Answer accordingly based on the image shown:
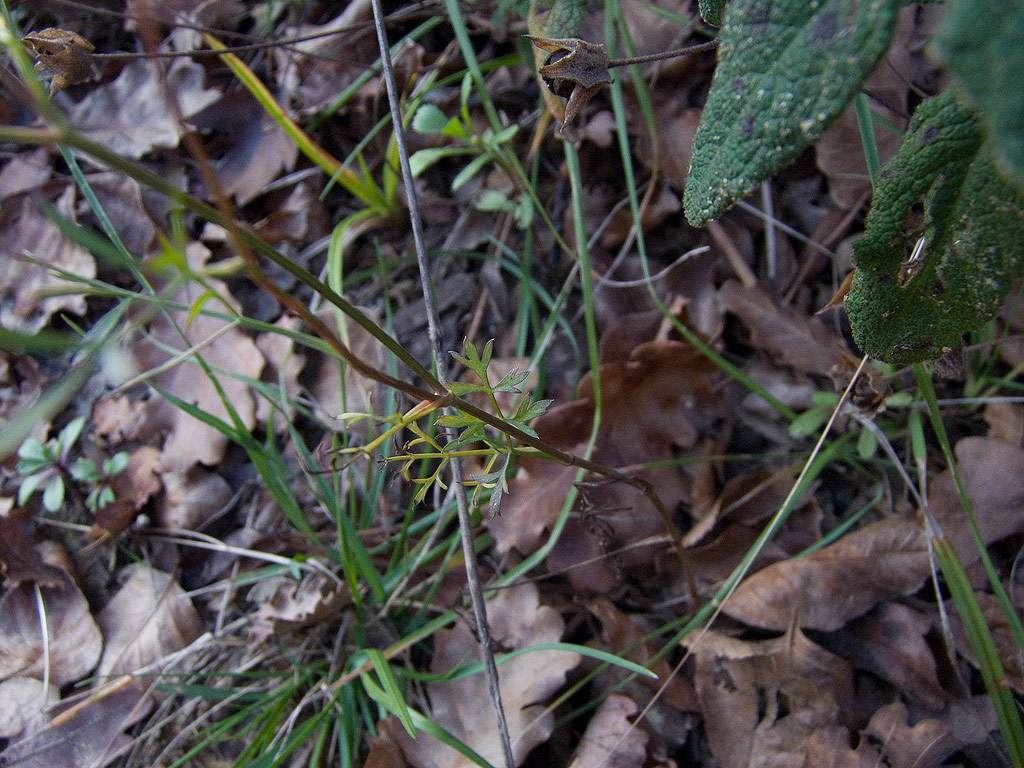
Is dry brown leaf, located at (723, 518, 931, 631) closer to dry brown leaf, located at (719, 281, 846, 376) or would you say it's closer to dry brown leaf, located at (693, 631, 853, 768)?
dry brown leaf, located at (693, 631, 853, 768)

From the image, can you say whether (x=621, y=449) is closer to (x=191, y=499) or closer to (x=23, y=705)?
(x=191, y=499)

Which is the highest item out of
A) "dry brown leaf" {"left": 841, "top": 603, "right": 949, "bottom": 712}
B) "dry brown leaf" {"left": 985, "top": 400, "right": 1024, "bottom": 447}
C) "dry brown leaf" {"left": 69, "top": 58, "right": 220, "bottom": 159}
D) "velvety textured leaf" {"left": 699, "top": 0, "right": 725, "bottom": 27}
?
"velvety textured leaf" {"left": 699, "top": 0, "right": 725, "bottom": 27}

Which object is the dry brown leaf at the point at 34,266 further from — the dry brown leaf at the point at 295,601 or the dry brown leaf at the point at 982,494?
the dry brown leaf at the point at 982,494

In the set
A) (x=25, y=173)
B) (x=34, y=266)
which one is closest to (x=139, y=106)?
(x=25, y=173)

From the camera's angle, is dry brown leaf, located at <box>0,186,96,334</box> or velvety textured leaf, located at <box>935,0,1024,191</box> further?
dry brown leaf, located at <box>0,186,96,334</box>

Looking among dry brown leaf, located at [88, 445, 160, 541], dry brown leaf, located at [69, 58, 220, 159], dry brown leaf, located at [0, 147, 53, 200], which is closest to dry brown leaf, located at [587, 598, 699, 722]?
dry brown leaf, located at [88, 445, 160, 541]

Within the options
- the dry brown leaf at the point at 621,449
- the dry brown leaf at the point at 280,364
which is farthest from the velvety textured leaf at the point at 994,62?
the dry brown leaf at the point at 280,364
